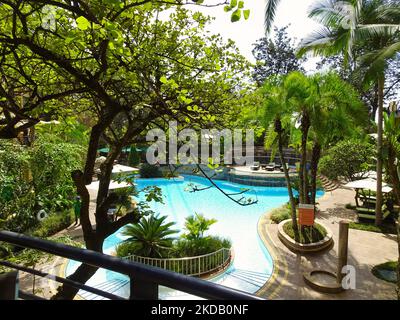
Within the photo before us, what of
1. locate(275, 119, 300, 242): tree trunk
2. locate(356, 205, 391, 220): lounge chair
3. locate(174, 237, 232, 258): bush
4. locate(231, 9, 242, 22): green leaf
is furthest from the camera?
locate(356, 205, 391, 220): lounge chair

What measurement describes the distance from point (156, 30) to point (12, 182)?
676cm

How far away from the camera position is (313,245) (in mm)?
10141

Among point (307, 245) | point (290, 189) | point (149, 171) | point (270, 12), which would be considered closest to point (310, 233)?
point (307, 245)

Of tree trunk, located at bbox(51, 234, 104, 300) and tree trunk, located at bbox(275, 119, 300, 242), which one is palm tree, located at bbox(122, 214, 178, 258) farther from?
tree trunk, located at bbox(51, 234, 104, 300)

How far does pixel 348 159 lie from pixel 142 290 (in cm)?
2184

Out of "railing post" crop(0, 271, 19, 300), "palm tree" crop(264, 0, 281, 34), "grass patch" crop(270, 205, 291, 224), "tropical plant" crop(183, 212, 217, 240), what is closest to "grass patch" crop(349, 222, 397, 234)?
"grass patch" crop(270, 205, 291, 224)

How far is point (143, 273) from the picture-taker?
123 centimetres

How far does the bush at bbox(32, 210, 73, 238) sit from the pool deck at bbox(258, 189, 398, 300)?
8.16 metres

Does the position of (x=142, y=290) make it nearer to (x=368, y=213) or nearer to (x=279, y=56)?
(x=368, y=213)

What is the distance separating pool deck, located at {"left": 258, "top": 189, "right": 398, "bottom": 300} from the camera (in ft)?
24.7
